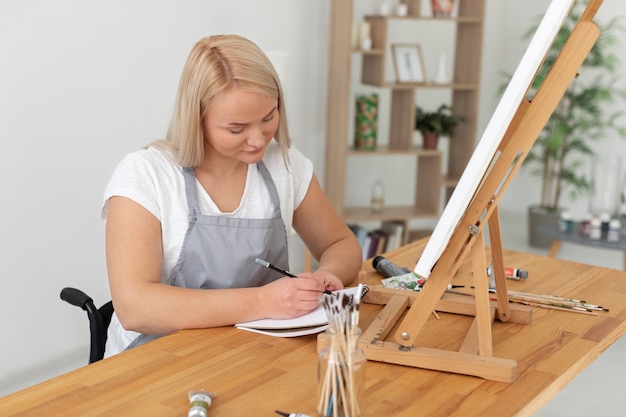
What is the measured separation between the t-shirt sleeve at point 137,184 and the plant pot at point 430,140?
11.3 feet

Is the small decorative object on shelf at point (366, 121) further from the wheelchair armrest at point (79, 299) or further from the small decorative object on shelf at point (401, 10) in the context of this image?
the wheelchair armrest at point (79, 299)

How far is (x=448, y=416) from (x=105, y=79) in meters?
2.68

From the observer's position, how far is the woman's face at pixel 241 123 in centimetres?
198

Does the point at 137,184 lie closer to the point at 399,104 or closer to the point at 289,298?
the point at 289,298

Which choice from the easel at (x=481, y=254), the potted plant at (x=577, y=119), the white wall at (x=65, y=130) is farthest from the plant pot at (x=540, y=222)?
the easel at (x=481, y=254)

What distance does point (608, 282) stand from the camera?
2342 mm

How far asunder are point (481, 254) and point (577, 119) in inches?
→ 194

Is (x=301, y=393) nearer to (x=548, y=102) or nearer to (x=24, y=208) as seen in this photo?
(x=548, y=102)

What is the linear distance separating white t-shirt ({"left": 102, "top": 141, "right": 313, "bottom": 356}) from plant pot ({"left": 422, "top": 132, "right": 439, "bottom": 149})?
311 centimetres

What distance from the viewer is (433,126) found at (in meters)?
5.29

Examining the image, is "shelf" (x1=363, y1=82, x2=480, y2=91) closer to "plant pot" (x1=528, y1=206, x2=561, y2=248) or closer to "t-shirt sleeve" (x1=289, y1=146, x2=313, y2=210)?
"plant pot" (x1=528, y1=206, x2=561, y2=248)

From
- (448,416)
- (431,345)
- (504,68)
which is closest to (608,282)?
(431,345)

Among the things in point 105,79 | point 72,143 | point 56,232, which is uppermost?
point 105,79

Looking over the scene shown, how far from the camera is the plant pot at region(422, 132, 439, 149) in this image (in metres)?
5.30
